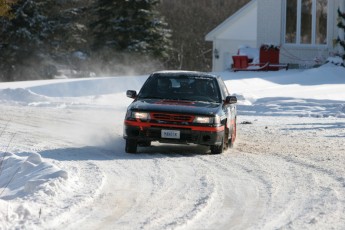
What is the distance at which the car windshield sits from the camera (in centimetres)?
1458

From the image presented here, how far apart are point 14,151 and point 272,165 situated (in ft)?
13.8

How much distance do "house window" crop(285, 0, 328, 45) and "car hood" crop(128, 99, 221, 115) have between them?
19.4 metres

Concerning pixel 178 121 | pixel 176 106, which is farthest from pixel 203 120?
pixel 176 106

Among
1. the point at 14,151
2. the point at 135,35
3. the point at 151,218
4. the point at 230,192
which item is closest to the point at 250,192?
the point at 230,192

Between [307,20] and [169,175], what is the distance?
22746 mm

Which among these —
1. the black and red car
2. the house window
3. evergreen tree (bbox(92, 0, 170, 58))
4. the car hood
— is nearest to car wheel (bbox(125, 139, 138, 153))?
the black and red car

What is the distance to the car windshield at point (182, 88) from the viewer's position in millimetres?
14577

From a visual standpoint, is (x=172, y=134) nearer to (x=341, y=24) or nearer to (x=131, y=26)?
(x=341, y=24)

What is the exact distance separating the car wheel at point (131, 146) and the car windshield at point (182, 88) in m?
1.25

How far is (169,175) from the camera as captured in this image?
11.2 meters

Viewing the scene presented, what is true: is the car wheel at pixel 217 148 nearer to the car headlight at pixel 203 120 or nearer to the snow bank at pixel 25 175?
the car headlight at pixel 203 120

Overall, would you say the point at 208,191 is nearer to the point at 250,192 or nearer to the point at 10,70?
the point at 250,192

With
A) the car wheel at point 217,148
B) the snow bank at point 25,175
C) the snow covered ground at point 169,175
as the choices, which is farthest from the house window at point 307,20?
the snow bank at point 25,175

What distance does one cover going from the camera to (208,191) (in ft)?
32.7
